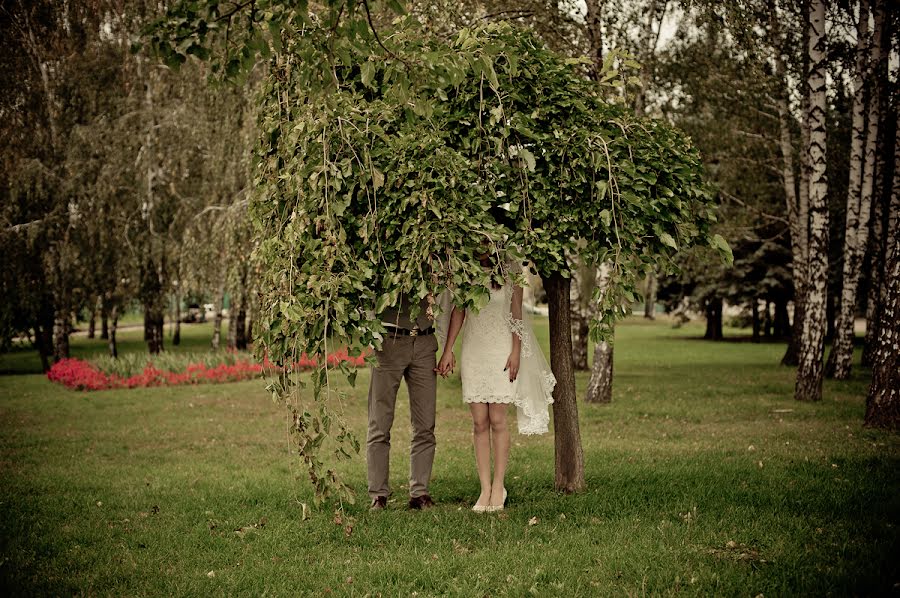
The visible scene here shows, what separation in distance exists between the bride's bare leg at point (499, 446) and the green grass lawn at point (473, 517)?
224 mm

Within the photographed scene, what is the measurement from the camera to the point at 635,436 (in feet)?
29.8

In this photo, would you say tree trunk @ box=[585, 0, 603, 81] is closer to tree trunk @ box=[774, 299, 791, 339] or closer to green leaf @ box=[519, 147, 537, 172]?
green leaf @ box=[519, 147, 537, 172]

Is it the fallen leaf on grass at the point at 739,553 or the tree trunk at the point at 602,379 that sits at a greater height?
the tree trunk at the point at 602,379

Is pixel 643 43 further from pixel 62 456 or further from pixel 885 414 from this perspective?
pixel 62 456

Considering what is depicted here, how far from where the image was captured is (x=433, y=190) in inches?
187

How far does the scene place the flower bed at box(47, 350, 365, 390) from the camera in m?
15.4

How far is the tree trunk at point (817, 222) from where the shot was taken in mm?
11727

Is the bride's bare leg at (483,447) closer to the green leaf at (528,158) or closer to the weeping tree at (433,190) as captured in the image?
the weeping tree at (433,190)

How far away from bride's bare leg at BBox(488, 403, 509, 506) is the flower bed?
9353 mm

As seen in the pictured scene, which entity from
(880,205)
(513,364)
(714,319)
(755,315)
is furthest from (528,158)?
(714,319)

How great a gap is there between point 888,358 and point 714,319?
25620 millimetres

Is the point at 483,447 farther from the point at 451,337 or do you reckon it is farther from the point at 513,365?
the point at 451,337

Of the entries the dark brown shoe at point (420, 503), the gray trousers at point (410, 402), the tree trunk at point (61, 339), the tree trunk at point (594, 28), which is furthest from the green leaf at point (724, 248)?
the tree trunk at point (61, 339)

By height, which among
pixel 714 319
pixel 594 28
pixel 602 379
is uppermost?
pixel 594 28
